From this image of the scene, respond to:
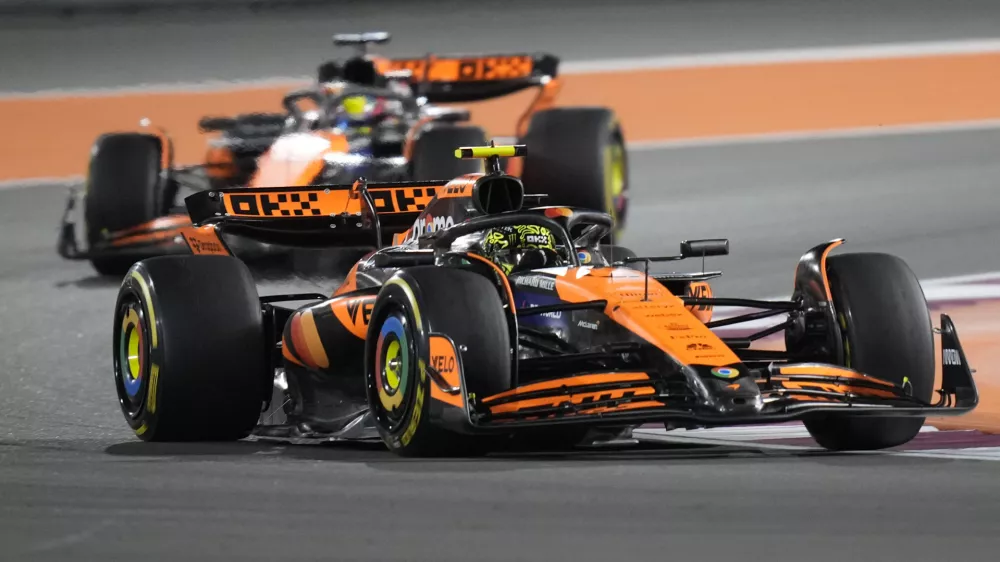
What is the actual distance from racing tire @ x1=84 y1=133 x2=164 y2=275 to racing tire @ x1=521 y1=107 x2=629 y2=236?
3010mm

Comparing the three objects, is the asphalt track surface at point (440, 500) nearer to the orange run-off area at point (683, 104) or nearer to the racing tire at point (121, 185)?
the racing tire at point (121, 185)

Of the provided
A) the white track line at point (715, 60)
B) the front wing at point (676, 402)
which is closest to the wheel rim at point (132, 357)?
the front wing at point (676, 402)

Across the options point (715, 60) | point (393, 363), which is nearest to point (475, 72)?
point (715, 60)

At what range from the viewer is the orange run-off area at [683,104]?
888 inches

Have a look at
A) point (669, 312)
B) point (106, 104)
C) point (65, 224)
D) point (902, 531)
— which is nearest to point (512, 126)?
point (106, 104)

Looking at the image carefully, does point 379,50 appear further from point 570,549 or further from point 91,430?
point 570,549

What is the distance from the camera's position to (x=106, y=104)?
23.9 meters

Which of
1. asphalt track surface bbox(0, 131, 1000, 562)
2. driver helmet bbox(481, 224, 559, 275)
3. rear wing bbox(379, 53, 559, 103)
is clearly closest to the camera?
asphalt track surface bbox(0, 131, 1000, 562)

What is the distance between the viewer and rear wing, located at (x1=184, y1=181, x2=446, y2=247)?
10.2 m

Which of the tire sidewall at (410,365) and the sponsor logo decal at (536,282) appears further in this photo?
the sponsor logo decal at (536,282)

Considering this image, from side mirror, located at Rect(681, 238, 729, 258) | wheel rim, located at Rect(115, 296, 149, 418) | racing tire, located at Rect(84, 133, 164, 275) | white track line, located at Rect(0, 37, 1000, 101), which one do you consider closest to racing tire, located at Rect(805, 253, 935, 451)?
side mirror, located at Rect(681, 238, 729, 258)

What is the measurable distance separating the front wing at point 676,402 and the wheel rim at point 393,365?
0.34 meters

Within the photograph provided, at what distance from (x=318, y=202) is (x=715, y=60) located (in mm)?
15197

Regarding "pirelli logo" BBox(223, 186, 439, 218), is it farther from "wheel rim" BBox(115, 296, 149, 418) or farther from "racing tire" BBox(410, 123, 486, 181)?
"racing tire" BBox(410, 123, 486, 181)
